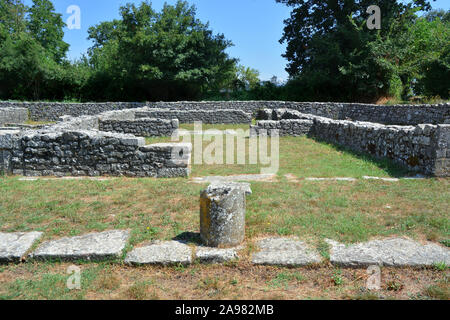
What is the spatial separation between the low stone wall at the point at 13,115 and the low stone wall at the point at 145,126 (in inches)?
356

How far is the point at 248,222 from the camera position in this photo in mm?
4574

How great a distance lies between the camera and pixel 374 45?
25297 mm

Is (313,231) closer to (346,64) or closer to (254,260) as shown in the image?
(254,260)

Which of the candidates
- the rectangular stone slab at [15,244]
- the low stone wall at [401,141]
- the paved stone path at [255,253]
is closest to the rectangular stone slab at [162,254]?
the paved stone path at [255,253]

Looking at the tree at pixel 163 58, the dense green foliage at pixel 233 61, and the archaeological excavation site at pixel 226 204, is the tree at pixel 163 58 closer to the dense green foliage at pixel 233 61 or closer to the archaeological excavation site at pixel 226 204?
the dense green foliage at pixel 233 61

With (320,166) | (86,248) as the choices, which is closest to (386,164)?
(320,166)

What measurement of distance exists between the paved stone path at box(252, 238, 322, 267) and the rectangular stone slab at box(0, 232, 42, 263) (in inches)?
99.8

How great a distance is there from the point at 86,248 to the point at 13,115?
21316mm

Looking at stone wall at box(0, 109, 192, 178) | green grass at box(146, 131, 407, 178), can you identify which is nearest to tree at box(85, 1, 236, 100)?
green grass at box(146, 131, 407, 178)

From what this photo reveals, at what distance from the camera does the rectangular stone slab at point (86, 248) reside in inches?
147

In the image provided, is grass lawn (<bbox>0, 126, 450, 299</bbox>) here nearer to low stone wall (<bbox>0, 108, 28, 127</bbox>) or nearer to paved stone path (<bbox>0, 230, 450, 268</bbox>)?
paved stone path (<bbox>0, 230, 450, 268</bbox>)

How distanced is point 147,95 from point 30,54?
31.8ft
